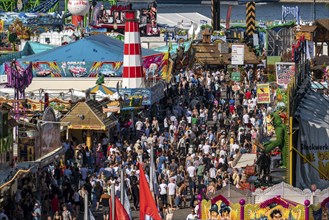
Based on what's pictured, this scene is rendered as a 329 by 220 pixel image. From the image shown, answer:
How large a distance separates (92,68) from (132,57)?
480 centimetres

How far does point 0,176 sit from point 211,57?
129 feet

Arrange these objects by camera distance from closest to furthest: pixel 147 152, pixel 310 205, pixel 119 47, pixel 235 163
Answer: pixel 310 205, pixel 235 163, pixel 147 152, pixel 119 47

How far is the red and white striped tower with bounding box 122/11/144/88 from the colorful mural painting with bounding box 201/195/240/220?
2463cm

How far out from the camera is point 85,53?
53250 millimetres

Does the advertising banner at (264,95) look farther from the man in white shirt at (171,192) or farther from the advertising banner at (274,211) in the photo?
the advertising banner at (274,211)

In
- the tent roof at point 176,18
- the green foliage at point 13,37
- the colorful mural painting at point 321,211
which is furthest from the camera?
the tent roof at point 176,18

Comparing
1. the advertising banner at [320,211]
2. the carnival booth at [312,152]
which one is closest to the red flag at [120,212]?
the advertising banner at [320,211]

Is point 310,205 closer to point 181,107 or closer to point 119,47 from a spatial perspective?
point 181,107

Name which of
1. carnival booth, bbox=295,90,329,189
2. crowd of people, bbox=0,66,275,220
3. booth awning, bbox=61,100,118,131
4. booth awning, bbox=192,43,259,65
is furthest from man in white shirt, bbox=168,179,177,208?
booth awning, bbox=192,43,259,65

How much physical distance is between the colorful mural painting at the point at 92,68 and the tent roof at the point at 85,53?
0.77 ft

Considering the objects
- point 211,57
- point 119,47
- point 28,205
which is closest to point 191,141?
point 28,205

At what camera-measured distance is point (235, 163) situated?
31547 millimetres

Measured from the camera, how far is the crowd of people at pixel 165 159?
30703 mm

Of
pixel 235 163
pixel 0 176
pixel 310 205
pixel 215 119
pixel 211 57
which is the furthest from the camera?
pixel 211 57
